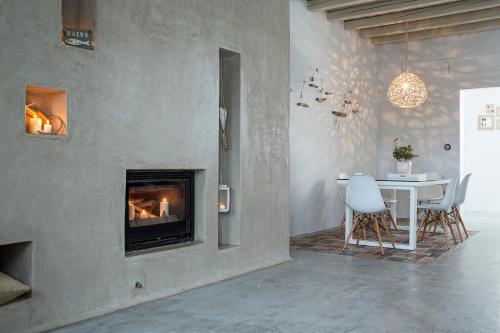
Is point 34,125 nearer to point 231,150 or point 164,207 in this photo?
point 164,207

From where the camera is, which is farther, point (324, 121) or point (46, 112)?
point (324, 121)

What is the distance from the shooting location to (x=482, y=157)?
397 inches

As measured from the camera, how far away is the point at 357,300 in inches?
135

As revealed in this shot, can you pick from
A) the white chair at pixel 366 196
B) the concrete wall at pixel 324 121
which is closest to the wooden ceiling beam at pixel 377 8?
the concrete wall at pixel 324 121

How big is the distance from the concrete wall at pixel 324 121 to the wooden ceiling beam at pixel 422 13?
321 mm

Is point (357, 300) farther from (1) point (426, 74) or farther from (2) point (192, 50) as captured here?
(1) point (426, 74)

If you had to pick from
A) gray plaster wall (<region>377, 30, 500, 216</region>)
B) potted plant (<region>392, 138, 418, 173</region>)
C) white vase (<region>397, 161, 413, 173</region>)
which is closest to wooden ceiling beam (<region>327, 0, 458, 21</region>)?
gray plaster wall (<region>377, 30, 500, 216</region>)

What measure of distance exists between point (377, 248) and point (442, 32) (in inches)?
167

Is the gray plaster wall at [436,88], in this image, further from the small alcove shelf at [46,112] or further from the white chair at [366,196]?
the small alcove shelf at [46,112]

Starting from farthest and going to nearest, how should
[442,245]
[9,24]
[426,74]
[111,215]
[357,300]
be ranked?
[426,74] < [442,245] < [357,300] < [111,215] < [9,24]

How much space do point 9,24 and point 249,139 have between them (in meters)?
2.24

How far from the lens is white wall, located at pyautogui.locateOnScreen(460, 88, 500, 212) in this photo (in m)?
9.98

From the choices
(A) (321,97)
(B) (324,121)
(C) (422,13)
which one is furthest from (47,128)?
(C) (422,13)

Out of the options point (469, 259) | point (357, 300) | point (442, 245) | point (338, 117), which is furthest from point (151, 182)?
point (338, 117)
